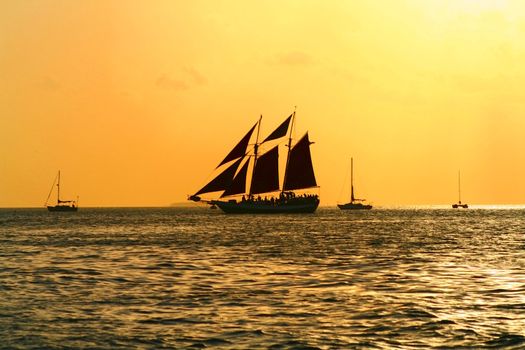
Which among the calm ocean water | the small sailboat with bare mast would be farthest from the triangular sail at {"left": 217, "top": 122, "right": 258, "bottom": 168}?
the calm ocean water

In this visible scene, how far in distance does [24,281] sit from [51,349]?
14941 millimetres

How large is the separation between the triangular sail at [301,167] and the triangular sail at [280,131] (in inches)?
337

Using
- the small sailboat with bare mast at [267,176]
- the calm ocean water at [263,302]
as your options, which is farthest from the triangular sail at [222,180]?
the calm ocean water at [263,302]

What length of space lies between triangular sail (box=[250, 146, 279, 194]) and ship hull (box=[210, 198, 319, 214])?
10.5m

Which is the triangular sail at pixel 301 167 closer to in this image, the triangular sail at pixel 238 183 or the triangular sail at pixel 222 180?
the triangular sail at pixel 238 183

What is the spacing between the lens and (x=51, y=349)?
17891 mm

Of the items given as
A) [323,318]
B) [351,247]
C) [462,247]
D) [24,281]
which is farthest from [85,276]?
[462,247]

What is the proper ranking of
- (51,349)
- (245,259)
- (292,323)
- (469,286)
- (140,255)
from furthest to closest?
(140,255) → (245,259) → (469,286) → (292,323) → (51,349)

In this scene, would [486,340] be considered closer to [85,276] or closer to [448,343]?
[448,343]

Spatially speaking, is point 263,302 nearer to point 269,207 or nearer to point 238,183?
point 238,183

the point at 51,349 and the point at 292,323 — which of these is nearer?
the point at 51,349

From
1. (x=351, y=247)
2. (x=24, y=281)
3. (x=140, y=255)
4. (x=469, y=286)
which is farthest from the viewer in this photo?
(x=351, y=247)

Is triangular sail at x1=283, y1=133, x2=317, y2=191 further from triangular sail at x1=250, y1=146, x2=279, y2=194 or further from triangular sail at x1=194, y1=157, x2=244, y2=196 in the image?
triangular sail at x1=194, y1=157, x2=244, y2=196

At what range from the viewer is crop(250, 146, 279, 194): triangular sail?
145250 mm
